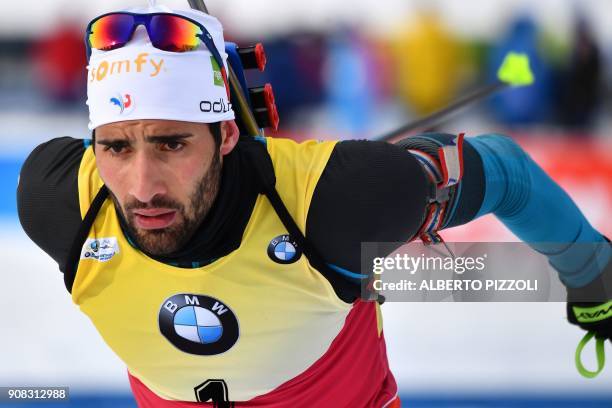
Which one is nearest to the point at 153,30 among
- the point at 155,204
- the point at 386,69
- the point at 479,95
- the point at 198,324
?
the point at 155,204

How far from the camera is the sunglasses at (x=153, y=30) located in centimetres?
193

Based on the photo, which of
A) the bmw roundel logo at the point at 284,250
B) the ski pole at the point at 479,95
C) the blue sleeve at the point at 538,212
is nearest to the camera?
the bmw roundel logo at the point at 284,250

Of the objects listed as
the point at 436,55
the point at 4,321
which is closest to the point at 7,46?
the point at 436,55

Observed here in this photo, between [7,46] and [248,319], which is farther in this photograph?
[7,46]

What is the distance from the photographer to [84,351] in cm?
377

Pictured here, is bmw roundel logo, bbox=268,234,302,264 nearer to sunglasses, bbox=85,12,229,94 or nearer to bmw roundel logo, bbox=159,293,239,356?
bmw roundel logo, bbox=159,293,239,356

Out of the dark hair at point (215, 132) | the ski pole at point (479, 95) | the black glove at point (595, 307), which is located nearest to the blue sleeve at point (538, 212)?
the black glove at point (595, 307)

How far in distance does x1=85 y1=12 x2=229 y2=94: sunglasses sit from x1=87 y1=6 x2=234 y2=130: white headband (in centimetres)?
1

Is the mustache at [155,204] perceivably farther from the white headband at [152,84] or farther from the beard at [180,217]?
the white headband at [152,84]

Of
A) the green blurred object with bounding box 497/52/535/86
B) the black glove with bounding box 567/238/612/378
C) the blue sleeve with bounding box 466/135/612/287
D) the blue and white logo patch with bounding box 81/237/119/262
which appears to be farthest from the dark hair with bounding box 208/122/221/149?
the green blurred object with bounding box 497/52/535/86

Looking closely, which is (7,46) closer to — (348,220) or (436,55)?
(436,55)

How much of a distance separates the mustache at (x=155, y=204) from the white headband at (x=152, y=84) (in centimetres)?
17

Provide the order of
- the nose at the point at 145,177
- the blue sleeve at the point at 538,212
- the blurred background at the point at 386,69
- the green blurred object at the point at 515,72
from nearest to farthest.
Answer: the nose at the point at 145,177
the blue sleeve at the point at 538,212
the green blurred object at the point at 515,72
the blurred background at the point at 386,69

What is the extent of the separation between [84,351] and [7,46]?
210 inches
